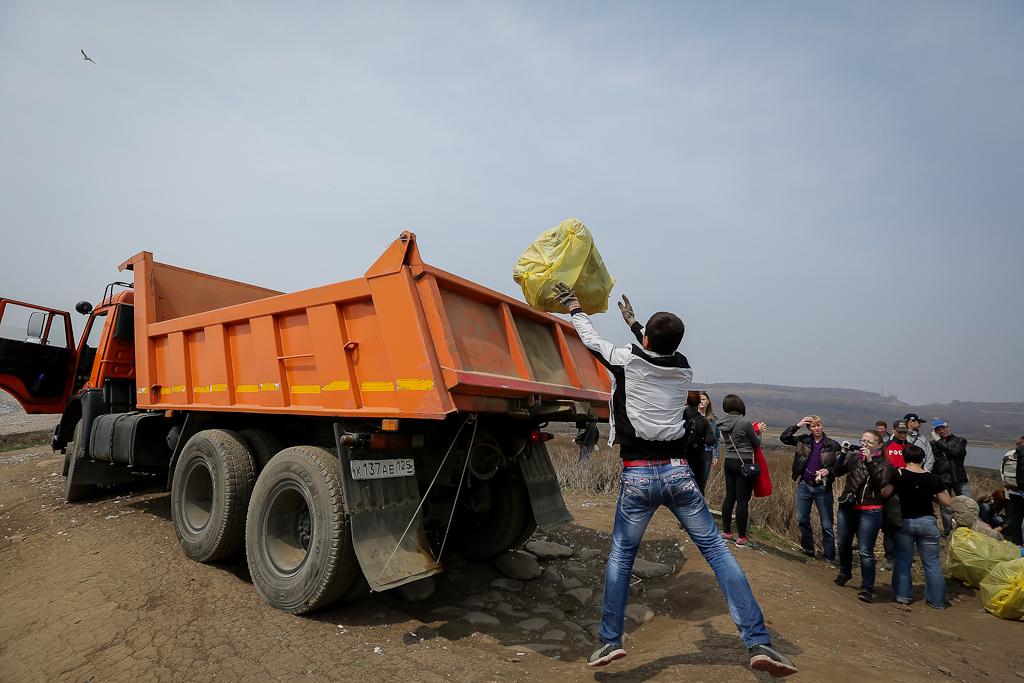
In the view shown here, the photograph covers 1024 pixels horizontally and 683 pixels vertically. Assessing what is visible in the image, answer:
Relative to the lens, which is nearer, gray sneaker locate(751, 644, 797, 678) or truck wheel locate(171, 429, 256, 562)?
gray sneaker locate(751, 644, 797, 678)

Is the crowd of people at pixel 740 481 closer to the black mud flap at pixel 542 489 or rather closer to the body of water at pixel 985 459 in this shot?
the black mud flap at pixel 542 489

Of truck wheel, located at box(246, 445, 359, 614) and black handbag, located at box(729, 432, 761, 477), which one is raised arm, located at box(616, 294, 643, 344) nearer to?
truck wheel, located at box(246, 445, 359, 614)

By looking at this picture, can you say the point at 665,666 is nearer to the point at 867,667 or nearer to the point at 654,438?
the point at 867,667

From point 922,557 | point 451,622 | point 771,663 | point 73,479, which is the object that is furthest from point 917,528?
point 73,479

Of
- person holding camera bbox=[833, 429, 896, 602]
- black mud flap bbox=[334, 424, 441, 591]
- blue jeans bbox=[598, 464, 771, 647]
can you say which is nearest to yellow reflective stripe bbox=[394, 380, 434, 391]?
black mud flap bbox=[334, 424, 441, 591]

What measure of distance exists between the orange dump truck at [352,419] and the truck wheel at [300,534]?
0.01 metres

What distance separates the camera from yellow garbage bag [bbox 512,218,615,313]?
3.77 metres

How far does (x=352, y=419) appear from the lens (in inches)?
149

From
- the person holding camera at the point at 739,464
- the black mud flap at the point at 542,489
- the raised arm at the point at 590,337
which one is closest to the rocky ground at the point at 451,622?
the person holding camera at the point at 739,464

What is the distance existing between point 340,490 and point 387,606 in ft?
3.68

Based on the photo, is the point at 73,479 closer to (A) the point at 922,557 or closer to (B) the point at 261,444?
(B) the point at 261,444

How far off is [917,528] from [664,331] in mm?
4529

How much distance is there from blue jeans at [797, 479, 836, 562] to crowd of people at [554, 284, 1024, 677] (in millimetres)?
13

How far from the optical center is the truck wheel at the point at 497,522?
503 centimetres
